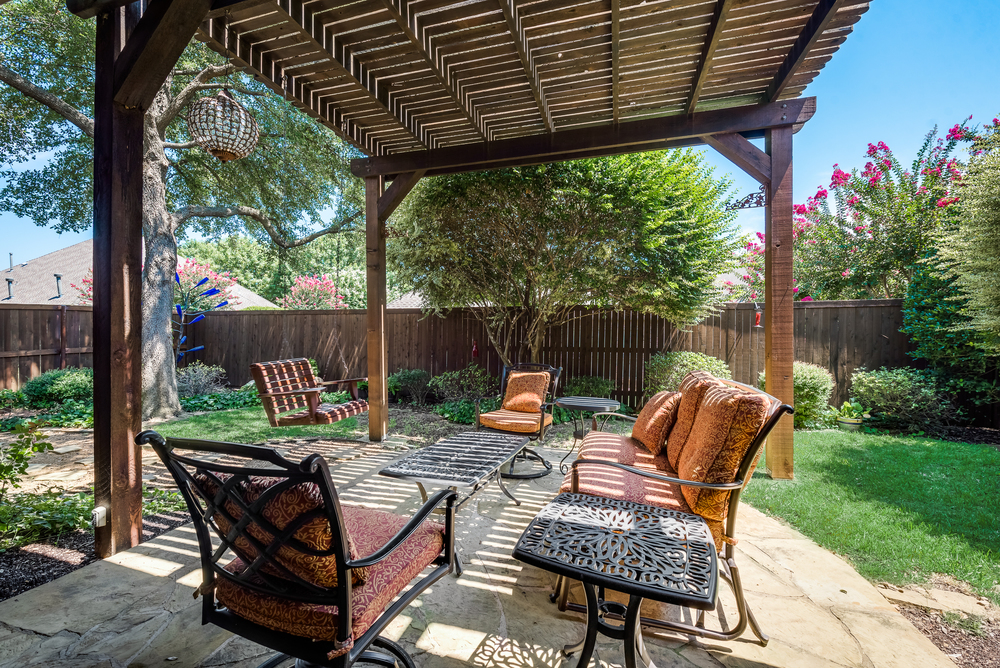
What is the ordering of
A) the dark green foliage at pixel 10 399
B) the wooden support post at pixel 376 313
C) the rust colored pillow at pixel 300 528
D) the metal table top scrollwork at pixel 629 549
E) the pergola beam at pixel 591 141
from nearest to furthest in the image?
the rust colored pillow at pixel 300 528, the metal table top scrollwork at pixel 629 549, the pergola beam at pixel 591 141, the wooden support post at pixel 376 313, the dark green foliage at pixel 10 399

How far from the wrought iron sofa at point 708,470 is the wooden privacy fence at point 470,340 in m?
4.34

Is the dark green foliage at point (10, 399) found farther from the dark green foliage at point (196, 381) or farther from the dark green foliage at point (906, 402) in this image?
the dark green foliage at point (906, 402)

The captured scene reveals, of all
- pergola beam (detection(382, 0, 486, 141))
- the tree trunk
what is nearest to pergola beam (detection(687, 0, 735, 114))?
pergola beam (detection(382, 0, 486, 141))

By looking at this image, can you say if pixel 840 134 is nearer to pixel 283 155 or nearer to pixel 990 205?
pixel 990 205

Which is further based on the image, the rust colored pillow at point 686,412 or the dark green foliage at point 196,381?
the dark green foliage at point 196,381

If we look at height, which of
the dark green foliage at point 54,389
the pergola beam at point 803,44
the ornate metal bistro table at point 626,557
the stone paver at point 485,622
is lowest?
the stone paver at point 485,622

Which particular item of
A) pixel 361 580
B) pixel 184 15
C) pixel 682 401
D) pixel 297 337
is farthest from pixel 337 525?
pixel 297 337

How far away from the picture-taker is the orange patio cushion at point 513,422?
3850 millimetres

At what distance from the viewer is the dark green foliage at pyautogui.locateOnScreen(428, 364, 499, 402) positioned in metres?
6.91

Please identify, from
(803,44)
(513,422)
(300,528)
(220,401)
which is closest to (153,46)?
(300,528)

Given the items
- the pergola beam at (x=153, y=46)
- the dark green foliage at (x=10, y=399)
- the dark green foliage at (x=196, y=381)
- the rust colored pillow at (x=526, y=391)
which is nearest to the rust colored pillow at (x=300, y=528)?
the pergola beam at (x=153, y=46)

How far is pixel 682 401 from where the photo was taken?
107 inches

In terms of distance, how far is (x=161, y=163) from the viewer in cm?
627

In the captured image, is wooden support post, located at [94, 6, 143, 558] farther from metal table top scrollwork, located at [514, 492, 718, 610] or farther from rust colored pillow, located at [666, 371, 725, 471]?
rust colored pillow, located at [666, 371, 725, 471]
